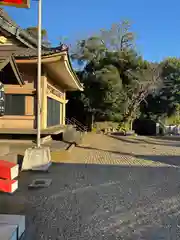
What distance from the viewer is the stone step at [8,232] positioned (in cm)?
275

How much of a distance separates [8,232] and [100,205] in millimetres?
2301

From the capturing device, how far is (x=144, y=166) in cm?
884

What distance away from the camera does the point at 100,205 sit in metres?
4.88

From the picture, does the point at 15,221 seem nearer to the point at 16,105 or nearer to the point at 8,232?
the point at 8,232

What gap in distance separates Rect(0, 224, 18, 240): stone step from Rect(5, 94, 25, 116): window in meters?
7.56

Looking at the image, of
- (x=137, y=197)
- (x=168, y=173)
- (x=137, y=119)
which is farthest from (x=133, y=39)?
(x=137, y=197)

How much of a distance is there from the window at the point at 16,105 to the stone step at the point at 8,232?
7561mm

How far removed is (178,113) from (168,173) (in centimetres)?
2627

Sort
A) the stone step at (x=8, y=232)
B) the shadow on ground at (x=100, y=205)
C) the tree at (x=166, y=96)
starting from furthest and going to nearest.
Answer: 1. the tree at (x=166, y=96)
2. the shadow on ground at (x=100, y=205)
3. the stone step at (x=8, y=232)

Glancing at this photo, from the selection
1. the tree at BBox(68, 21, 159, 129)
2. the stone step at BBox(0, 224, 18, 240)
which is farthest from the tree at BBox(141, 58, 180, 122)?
the stone step at BBox(0, 224, 18, 240)

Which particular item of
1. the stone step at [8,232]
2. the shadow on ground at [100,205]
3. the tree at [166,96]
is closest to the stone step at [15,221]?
the stone step at [8,232]

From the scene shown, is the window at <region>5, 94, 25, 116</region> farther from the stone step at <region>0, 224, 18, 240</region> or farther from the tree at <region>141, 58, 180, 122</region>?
the tree at <region>141, 58, 180, 122</region>

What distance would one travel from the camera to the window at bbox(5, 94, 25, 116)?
10.2m

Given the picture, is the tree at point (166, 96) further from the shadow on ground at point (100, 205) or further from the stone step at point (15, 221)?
the stone step at point (15, 221)
